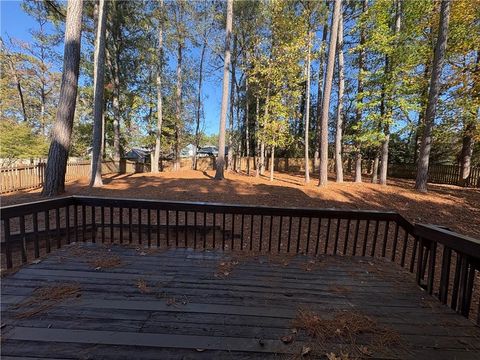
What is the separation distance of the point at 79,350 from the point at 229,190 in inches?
298

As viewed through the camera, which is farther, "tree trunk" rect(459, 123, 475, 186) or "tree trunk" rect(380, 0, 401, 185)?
"tree trunk" rect(459, 123, 475, 186)

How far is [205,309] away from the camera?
2.19 metres

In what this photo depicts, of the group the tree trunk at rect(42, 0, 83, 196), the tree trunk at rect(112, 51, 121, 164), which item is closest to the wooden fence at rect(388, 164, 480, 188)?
the tree trunk at rect(42, 0, 83, 196)

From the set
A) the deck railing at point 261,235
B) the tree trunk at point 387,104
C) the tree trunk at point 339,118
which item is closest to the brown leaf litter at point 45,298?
the deck railing at point 261,235

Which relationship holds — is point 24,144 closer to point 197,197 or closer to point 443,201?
point 197,197

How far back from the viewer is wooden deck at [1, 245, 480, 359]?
175 cm

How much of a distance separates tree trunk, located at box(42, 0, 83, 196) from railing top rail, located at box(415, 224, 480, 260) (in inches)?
320

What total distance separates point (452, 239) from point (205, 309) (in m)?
2.41

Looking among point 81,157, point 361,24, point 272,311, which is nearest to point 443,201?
point 361,24

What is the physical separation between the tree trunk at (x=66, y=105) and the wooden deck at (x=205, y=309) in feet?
15.3

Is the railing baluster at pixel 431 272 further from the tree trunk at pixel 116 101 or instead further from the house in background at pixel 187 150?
the house in background at pixel 187 150

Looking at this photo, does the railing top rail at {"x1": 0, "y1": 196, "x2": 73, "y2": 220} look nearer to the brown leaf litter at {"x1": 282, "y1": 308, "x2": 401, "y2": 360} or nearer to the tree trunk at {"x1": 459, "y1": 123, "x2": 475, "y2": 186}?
the brown leaf litter at {"x1": 282, "y1": 308, "x2": 401, "y2": 360}

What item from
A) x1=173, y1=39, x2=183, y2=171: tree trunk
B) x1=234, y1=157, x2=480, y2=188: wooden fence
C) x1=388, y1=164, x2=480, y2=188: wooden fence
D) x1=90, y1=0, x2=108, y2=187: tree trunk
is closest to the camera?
x1=90, y1=0, x2=108, y2=187: tree trunk

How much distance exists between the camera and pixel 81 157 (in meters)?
22.7
